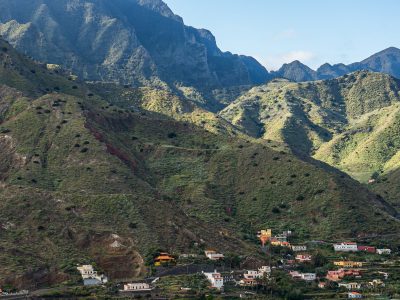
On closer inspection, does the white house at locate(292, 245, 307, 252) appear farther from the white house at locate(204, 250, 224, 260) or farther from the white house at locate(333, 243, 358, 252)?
the white house at locate(204, 250, 224, 260)

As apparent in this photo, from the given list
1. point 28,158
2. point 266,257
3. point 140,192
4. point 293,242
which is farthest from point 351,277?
point 28,158

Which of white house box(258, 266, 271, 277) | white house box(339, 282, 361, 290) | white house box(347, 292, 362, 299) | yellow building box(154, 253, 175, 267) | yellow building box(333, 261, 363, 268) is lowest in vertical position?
white house box(347, 292, 362, 299)

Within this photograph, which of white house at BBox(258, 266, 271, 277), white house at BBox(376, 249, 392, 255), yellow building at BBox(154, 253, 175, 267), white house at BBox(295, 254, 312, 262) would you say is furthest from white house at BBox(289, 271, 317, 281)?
white house at BBox(376, 249, 392, 255)

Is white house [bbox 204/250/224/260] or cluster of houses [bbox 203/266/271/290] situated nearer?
cluster of houses [bbox 203/266/271/290]

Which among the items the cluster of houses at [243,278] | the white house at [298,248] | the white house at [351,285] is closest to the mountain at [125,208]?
the white house at [298,248]

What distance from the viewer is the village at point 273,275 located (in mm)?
122438

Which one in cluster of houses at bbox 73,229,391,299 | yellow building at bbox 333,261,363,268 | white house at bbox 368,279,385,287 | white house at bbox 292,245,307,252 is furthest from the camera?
white house at bbox 292,245,307,252

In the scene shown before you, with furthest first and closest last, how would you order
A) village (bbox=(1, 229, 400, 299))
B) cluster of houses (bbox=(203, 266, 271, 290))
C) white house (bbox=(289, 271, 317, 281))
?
1. white house (bbox=(289, 271, 317, 281))
2. cluster of houses (bbox=(203, 266, 271, 290))
3. village (bbox=(1, 229, 400, 299))

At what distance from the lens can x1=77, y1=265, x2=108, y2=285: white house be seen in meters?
124

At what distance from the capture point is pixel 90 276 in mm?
125562

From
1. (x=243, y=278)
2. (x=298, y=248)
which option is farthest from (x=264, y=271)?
→ (x=298, y=248)

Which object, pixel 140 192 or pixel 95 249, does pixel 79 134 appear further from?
pixel 95 249

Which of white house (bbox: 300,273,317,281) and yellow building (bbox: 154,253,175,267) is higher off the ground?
yellow building (bbox: 154,253,175,267)

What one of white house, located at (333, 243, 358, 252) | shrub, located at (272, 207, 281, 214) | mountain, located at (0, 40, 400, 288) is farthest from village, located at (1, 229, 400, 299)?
shrub, located at (272, 207, 281, 214)
